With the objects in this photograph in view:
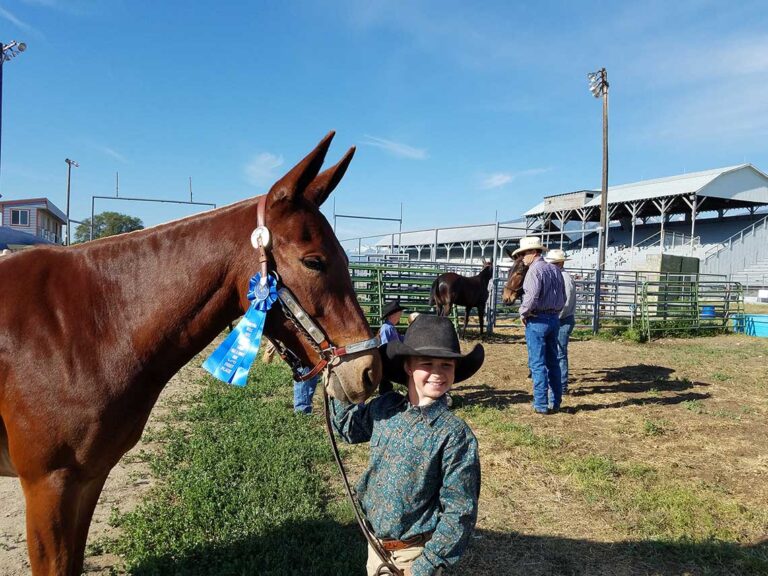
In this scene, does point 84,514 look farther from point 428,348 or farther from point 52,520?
point 428,348

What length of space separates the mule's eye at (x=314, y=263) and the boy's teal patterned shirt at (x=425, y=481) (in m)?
0.72

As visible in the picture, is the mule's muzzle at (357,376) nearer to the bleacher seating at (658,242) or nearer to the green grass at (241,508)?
the green grass at (241,508)

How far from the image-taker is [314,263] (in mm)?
1827

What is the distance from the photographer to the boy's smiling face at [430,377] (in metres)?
1.92

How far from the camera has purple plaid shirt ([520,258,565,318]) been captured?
6.09 meters

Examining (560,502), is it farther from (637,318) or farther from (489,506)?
(637,318)

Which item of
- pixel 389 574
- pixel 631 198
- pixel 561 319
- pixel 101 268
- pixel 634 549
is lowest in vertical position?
pixel 634 549

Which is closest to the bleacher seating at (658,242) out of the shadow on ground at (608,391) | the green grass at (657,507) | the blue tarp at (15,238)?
the shadow on ground at (608,391)

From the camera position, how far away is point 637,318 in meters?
15.2

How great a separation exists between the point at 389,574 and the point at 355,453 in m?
2.82

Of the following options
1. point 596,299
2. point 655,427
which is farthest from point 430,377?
point 596,299

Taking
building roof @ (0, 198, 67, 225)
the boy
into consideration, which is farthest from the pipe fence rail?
building roof @ (0, 198, 67, 225)

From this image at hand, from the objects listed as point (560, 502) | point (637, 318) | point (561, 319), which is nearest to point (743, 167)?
point (637, 318)

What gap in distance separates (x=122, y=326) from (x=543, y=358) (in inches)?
212
